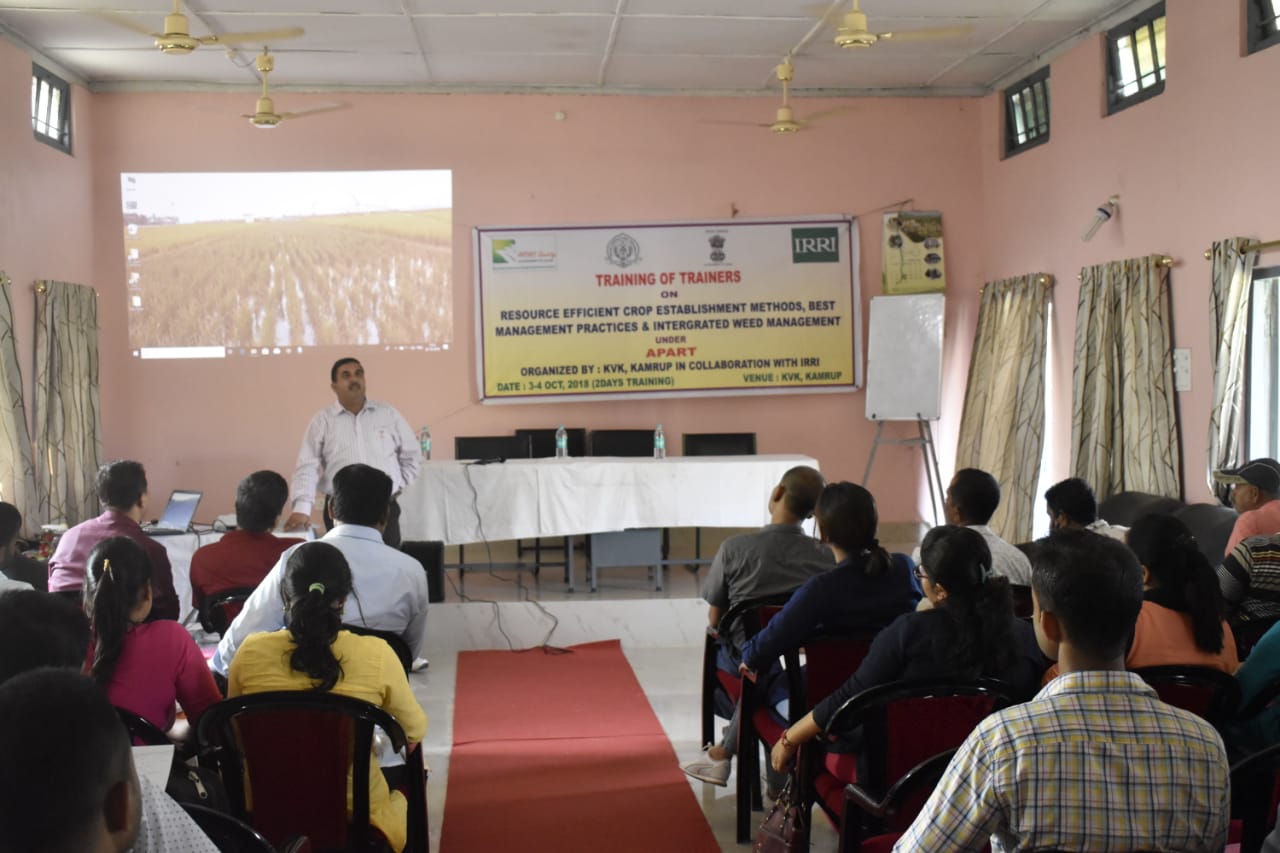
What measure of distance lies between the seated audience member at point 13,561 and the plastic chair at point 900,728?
289cm

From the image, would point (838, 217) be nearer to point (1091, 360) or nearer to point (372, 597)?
point (1091, 360)

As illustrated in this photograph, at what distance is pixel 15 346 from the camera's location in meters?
6.23

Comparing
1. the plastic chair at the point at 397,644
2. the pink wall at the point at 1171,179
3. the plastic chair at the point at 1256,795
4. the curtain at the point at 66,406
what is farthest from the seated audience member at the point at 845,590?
the curtain at the point at 66,406

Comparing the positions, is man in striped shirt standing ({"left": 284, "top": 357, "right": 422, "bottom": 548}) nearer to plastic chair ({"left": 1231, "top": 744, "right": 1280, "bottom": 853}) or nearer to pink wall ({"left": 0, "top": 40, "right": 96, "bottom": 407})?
pink wall ({"left": 0, "top": 40, "right": 96, "bottom": 407})

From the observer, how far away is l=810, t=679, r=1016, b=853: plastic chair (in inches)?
90.0

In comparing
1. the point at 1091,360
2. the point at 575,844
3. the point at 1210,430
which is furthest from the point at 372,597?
the point at 1091,360

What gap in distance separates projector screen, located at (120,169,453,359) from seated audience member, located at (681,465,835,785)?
4744 mm

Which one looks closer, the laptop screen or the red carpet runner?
the red carpet runner

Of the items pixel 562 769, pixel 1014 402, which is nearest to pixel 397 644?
pixel 562 769

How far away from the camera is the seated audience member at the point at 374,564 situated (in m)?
3.23

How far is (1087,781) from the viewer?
148 centimetres

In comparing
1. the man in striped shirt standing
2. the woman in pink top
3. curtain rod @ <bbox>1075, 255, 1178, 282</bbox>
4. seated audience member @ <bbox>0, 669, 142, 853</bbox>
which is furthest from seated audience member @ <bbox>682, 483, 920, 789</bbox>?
curtain rod @ <bbox>1075, 255, 1178, 282</bbox>

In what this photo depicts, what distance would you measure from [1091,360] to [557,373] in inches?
138

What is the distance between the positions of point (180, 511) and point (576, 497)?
2169 millimetres
